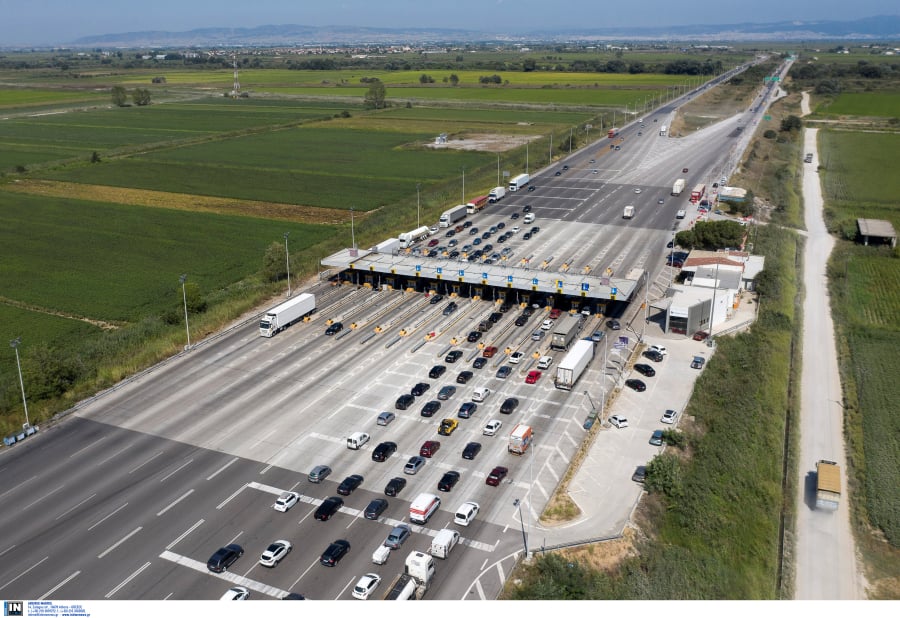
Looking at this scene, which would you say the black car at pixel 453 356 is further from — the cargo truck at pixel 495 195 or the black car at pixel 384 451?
the cargo truck at pixel 495 195

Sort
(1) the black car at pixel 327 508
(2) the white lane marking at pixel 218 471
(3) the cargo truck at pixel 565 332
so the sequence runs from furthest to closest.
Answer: (3) the cargo truck at pixel 565 332
(2) the white lane marking at pixel 218 471
(1) the black car at pixel 327 508

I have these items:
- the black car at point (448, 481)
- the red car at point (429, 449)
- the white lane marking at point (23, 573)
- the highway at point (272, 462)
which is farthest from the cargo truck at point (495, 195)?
the white lane marking at point (23, 573)

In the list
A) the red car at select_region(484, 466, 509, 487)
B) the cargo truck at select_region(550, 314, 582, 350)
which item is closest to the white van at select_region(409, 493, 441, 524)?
the red car at select_region(484, 466, 509, 487)

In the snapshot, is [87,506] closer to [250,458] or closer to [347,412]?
[250,458]

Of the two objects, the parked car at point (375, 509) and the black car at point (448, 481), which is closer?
the parked car at point (375, 509)

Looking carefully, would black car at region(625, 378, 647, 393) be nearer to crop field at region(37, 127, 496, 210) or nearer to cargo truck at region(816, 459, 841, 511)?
cargo truck at region(816, 459, 841, 511)
